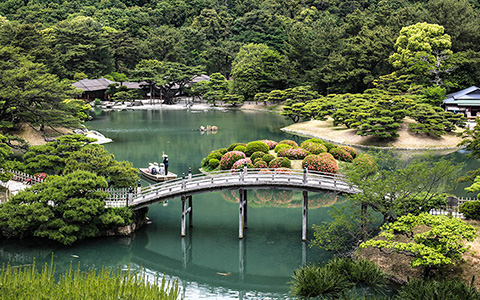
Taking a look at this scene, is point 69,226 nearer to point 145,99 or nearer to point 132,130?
point 132,130

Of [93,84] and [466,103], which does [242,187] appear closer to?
[466,103]

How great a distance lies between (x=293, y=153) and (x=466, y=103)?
99.0 feet

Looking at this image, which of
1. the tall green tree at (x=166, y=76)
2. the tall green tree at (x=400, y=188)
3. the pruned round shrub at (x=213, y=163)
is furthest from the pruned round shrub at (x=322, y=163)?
the tall green tree at (x=166, y=76)

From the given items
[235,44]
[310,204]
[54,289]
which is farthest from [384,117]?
[235,44]

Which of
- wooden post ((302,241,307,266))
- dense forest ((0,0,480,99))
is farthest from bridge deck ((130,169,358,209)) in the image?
dense forest ((0,0,480,99))

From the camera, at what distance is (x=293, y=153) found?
36.1 m

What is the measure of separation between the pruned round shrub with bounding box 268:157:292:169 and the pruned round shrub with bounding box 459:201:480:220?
13802mm

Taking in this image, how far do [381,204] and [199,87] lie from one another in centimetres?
6528

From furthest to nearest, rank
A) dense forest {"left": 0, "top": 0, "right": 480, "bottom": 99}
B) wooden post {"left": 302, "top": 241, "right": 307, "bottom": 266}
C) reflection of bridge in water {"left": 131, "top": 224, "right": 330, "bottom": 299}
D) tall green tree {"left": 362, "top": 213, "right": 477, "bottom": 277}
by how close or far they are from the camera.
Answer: dense forest {"left": 0, "top": 0, "right": 480, "bottom": 99}
wooden post {"left": 302, "top": 241, "right": 307, "bottom": 266}
reflection of bridge in water {"left": 131, "top": 224, "right": 330, "bottom": 299}
tall green tree {"left": 362, "top": 213, "right": 477, "bottom": 277}

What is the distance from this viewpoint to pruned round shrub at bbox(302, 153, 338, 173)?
3322 cm

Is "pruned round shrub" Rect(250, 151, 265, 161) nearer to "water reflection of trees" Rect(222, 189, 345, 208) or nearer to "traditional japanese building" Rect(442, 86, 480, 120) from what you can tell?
"water reflection of trees" Rect(222, 189, 345, 208)

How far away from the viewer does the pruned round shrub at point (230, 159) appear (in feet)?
116

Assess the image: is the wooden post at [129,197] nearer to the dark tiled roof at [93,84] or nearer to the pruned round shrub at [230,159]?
the pruned round shrub at [230,159]

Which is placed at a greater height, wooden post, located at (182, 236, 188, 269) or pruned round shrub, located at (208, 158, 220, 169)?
pruned round shrub, located at (208, 158, 220, 169)
